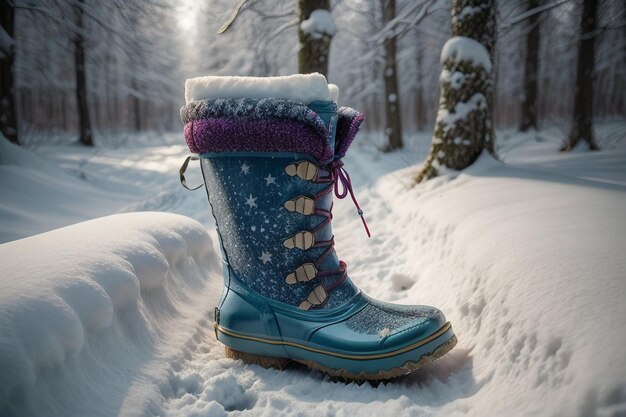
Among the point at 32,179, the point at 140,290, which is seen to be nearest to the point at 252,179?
the point at 140,290

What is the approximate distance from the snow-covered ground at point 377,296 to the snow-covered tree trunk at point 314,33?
3.72 metres

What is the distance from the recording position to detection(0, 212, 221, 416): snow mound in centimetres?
98

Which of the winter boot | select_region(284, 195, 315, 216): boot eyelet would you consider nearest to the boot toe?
the winter boot

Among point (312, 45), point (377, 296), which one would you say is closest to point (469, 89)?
point (377, 296)

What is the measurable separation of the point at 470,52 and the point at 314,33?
237cm

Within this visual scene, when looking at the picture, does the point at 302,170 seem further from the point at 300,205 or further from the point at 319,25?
the point at 319,25

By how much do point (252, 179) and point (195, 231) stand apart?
0.87m

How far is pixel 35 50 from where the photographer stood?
356 inches

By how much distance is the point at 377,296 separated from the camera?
2277 mm

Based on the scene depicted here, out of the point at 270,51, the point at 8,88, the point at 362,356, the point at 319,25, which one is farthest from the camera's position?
the point at 270,51

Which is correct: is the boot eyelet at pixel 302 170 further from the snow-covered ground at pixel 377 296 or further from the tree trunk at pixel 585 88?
the tree trunk at pixel 585 88

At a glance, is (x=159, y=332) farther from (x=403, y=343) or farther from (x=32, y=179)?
(x=32, y=179)

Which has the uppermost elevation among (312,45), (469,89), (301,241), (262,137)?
(312,45)

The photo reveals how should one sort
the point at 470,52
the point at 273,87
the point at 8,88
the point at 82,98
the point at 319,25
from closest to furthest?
the point at 273,87 → the point at 470,52 → the point at 319,25 → the point at 8,88 → the point at 82,98
